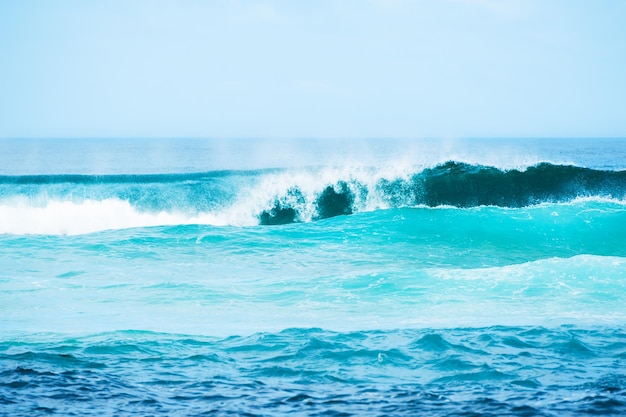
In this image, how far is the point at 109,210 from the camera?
75.8 feet

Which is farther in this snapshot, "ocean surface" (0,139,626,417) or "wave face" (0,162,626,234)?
"wave face" (0,162,626,234)

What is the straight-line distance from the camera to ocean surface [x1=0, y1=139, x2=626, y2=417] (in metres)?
5.79

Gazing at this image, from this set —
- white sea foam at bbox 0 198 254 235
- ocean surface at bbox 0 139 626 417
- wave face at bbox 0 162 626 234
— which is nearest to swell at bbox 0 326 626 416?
ocean surface at bbox 0 139 626 417

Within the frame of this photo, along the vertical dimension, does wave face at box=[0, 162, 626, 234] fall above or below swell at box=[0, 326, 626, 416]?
above

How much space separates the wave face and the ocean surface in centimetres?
7

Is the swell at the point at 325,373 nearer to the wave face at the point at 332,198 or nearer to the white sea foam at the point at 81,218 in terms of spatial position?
the wave face at the point at 332,198

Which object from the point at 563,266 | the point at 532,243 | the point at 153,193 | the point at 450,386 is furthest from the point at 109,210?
the point at 450,386

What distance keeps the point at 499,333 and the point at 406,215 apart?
462 inches

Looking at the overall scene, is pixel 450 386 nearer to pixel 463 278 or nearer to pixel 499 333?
pixel 499 333

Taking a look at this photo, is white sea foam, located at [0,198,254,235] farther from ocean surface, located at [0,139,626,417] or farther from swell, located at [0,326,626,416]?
swell, located at [0,326,626,416]

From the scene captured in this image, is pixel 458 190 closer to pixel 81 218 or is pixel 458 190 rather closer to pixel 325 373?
pixel 81 218

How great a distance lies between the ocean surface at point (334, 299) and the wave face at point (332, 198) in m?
0.07

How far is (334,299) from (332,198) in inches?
452

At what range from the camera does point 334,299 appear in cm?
1034
